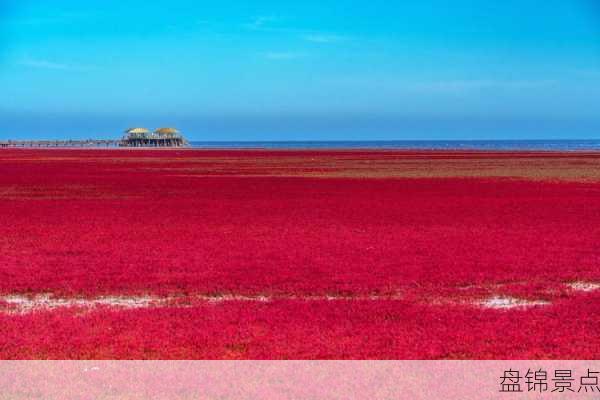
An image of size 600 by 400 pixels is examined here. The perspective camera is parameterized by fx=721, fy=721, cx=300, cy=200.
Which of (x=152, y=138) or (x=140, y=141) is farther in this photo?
(x=140, y=141)

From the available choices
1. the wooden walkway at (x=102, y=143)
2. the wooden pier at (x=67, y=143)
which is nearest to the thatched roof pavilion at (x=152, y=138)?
the wooden walkway at (x=102, y=143)

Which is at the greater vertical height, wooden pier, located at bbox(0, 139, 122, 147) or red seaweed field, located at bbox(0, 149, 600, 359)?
wooden pier, located at bbox(0, 139, 122, 147)

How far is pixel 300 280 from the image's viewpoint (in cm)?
1521

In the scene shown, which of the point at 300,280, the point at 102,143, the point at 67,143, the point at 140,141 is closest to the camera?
the point at 300,280

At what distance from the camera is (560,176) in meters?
54.2

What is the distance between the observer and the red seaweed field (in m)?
10.5

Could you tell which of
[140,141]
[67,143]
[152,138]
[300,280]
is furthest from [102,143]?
[300,280]

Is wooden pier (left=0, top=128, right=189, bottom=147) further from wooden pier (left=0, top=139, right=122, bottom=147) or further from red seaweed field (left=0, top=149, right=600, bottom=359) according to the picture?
red seaweed field (left=0, top=149, right=600, bottom=359)

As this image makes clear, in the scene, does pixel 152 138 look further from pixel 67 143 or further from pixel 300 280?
pixel 300 280

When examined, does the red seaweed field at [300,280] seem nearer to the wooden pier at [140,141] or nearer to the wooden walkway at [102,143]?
the wooden pier at [140,141]

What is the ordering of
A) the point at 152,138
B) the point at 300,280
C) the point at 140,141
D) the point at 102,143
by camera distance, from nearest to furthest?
the point at 300,280 < the point at 152,138 < the point at 140,141 < the point at 102,143

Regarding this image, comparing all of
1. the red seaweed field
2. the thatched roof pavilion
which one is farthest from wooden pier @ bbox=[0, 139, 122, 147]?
the red seaweed field

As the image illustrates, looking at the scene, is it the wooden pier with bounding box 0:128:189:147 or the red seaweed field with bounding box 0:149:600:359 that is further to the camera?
the wooden pier with bounding box 0:128:189:147

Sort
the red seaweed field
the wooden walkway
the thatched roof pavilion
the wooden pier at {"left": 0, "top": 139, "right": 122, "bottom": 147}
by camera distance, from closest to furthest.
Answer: the red seaweed field
the thatched roof pavilion
the wooden walkway
the wooden pier at {"left": 0, "top": 139, "right": 122, "bottom": 147}
